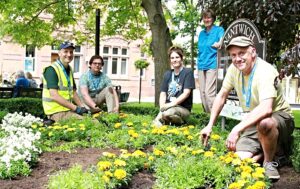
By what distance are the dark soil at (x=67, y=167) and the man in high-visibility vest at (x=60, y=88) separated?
1.80 meters

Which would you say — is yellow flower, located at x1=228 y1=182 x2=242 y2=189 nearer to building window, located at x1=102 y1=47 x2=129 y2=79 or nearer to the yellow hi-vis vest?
the yellow hi-vis vest

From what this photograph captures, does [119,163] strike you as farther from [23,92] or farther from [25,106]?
[23,92]

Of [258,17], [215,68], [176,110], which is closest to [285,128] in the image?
[258,17]

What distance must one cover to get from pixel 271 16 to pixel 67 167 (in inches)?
117

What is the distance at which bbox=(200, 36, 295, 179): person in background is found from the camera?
13.7ft

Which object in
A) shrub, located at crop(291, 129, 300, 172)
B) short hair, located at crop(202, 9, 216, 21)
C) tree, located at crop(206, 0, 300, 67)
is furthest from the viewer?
short hair, located at crop(202, 9, 216, 21)

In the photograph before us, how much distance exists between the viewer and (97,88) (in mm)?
7965

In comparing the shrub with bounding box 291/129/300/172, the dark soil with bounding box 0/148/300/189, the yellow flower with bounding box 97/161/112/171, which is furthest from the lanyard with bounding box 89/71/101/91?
the yellow flower with bounding box 97/161/112/171

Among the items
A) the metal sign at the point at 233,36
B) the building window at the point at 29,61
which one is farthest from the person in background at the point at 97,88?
the building window at the point at 29,61

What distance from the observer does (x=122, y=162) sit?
375cm

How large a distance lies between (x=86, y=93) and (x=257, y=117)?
4113mm

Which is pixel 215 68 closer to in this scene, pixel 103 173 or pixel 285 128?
pixel 285 128

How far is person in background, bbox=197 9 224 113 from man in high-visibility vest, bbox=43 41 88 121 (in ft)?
7.23

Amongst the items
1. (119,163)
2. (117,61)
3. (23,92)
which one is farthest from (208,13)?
(117,61)
